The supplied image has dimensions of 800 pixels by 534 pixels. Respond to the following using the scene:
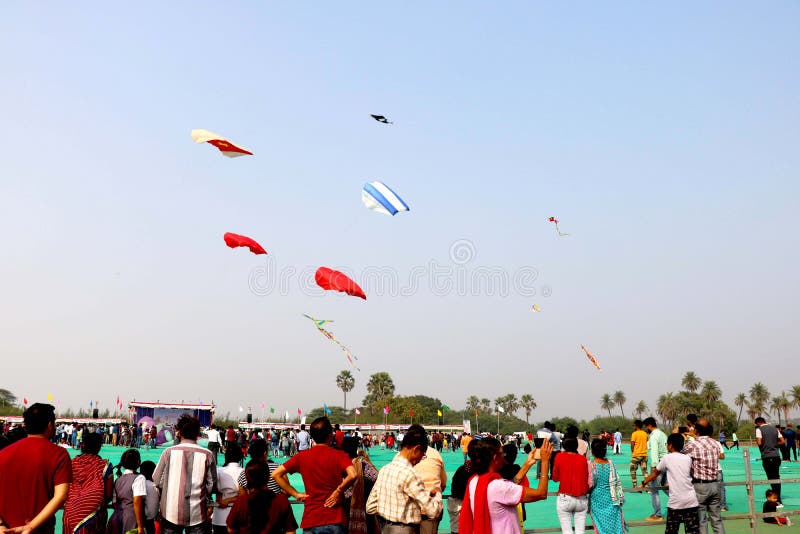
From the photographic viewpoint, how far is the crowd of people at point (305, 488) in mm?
4547

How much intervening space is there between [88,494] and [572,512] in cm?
494

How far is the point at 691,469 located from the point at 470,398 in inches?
4866

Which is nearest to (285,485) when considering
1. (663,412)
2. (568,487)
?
(568,487)

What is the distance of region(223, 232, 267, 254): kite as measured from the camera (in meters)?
19.7

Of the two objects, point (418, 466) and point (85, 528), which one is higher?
point (418, 466)

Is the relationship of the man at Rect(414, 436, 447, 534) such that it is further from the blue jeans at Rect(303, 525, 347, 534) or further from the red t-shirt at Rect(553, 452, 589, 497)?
the red t-shirt at Rect(553, 452, 589, 497)

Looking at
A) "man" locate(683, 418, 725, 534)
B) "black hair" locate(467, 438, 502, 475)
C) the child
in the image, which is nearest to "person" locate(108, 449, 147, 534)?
"black hair" locate(467, 438, 502, 475)

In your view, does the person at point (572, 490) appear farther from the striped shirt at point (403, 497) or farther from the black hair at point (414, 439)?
the striped shirt at point (403, 497)

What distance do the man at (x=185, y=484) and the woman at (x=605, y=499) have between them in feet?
13.9

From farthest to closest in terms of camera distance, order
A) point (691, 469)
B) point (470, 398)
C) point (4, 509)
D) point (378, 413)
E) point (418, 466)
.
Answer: point (470, 398) < point (378, 413) < point (691, 469) < point (418, 466) < point (4, 509)

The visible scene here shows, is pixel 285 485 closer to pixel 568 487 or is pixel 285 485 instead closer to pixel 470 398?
pixel 568 487

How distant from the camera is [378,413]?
96000mm

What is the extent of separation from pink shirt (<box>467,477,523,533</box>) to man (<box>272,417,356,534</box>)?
1438 millimetres

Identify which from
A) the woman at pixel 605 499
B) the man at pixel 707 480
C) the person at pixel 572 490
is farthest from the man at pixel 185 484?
the man at pixel 707 480
